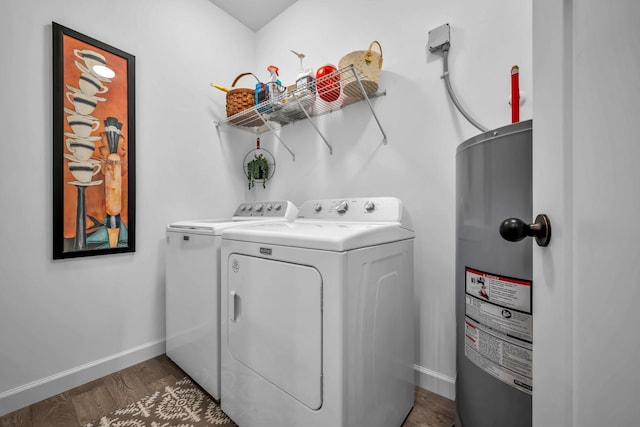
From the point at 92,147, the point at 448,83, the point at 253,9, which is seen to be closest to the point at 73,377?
the point at 92,147

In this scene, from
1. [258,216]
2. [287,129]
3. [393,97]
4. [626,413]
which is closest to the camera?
[626,413]

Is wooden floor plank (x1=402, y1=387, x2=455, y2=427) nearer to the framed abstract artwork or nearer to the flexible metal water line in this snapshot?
the flexible metal water line

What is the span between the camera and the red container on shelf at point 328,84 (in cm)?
162

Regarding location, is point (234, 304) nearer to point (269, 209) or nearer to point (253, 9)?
point (269, 209)

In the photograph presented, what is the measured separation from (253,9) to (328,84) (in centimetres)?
139

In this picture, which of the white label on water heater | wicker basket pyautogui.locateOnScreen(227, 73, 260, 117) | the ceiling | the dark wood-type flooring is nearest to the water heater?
the white label on water heater

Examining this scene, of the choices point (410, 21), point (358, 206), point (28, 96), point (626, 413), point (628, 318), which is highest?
point (410, 21)

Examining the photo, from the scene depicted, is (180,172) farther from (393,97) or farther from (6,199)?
(393,97)

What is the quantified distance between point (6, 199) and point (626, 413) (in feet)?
7.51

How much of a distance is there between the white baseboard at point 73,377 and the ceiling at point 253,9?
2808 mm

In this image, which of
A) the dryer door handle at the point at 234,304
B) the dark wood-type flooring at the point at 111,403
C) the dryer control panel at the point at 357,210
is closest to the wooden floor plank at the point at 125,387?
the dark wood-type flooring at the point at 111,403

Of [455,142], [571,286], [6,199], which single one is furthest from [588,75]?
[6,199]

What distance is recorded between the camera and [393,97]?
65.6 inches

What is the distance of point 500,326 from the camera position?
0.82m
